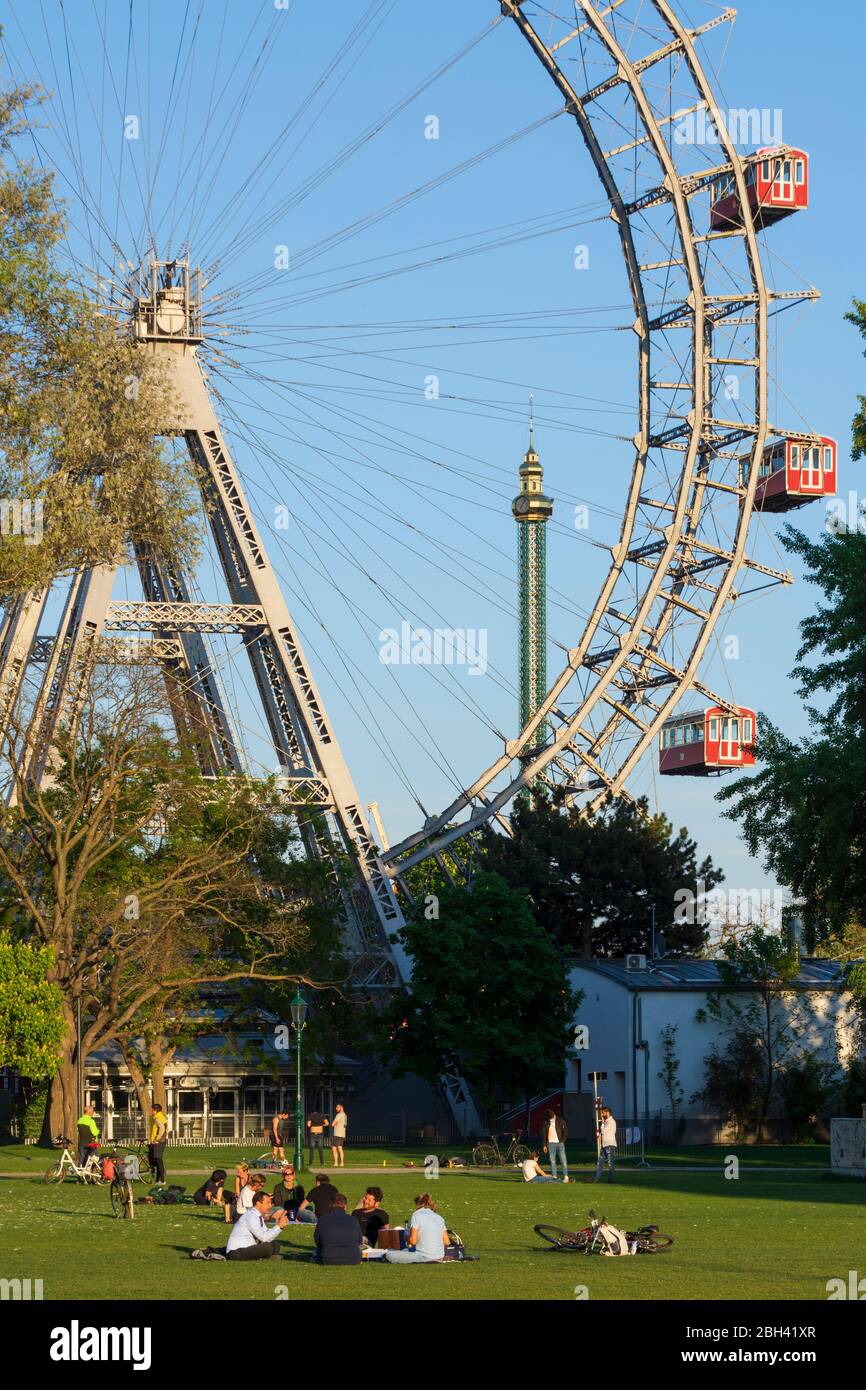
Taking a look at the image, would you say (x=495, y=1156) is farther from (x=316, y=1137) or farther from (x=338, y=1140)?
(x=316, y=1137)

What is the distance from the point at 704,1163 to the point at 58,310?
27.1 m

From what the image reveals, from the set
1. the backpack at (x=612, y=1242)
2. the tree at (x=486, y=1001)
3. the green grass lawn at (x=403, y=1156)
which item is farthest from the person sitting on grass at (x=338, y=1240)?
the tree at (x=486, y=1001)

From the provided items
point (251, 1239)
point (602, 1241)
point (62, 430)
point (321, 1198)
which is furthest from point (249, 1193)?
point (62, 430)

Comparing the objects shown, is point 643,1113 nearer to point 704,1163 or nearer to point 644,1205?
point 704,1163

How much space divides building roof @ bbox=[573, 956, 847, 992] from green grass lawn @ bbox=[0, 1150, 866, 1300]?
79.4 ft

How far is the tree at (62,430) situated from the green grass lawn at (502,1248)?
36.9 ft

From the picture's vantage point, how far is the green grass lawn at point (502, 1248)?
18609 mm

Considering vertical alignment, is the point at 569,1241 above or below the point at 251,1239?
below

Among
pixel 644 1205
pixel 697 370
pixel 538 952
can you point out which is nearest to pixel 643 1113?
pixel 538 952

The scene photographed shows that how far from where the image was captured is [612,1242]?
73.5ft

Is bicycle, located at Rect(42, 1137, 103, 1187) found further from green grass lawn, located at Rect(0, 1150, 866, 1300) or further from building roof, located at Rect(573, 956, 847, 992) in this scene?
building roof, located at Rect(573, 956, 847, 992)

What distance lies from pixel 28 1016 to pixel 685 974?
2730cm

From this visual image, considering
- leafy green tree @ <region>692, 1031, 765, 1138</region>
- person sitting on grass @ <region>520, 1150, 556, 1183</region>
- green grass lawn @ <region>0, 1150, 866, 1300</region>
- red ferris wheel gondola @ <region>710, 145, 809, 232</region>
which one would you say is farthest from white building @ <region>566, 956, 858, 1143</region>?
red ferris wheel gondola @ <region>710, 145, 809, 232</region>

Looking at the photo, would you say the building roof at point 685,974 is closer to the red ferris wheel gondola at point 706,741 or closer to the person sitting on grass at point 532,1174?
the red ferris wheel gondola at point 706,741
